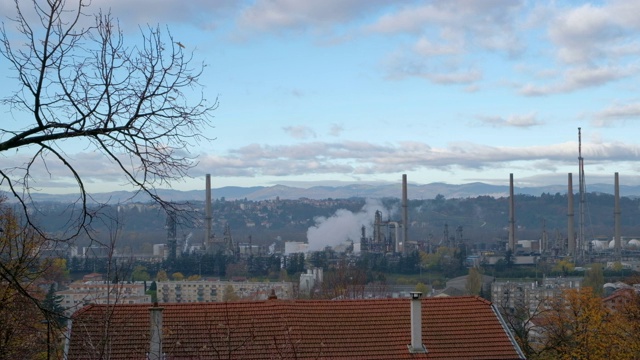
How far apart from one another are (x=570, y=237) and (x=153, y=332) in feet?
205

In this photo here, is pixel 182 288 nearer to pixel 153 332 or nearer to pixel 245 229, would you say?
pixel 153 332

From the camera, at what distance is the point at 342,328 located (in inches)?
504

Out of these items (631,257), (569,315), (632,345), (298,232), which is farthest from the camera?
(298,232)

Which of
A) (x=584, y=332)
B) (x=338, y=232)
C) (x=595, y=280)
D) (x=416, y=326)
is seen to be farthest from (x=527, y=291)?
(x=338, y=232)

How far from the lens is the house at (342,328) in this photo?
39.0 ft

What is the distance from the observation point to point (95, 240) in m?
4.10

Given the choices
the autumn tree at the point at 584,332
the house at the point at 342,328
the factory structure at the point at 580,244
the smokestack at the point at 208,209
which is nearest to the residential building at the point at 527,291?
the autumn tree at the point at 584,332

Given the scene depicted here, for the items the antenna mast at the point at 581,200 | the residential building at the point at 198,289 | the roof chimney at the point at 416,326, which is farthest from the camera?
the antenna mast at the point at 581,200

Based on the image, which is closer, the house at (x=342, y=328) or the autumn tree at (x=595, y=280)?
the house at (x=342, y=328)


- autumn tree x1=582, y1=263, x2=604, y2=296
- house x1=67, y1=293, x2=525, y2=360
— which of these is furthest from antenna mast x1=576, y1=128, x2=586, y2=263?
house x1=67, y1=293, x2=525, y2=360

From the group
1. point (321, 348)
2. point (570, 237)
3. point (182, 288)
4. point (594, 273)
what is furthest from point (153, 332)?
point (570, 237)

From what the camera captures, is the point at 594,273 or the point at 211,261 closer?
the point at 594,273

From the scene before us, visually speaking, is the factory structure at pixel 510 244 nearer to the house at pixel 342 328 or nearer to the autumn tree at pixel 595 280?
the autumn tree at pixel 595 280

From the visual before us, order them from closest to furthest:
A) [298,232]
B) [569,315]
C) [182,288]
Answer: [569,315] < [182,288] < [298,232]
